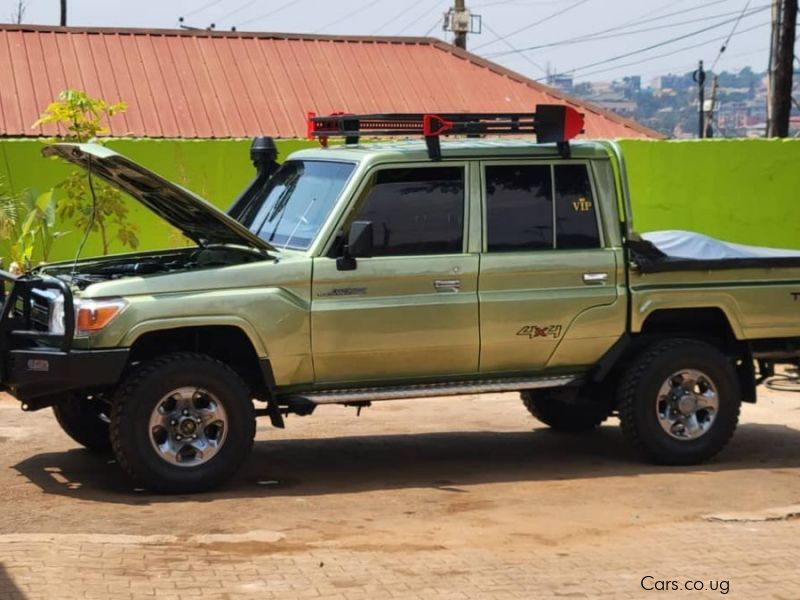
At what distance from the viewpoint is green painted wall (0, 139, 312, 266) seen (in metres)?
14.2

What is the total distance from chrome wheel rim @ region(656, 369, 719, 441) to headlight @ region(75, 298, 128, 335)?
3593mm

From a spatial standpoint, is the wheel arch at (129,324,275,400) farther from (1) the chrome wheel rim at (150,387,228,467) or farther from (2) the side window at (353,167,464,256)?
(2) the side window at (353,167,464,256)

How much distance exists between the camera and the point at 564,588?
620 centimetres

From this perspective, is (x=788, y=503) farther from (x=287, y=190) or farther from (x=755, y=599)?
(x=287, y=190)

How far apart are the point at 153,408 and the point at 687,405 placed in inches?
139

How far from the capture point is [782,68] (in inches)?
829

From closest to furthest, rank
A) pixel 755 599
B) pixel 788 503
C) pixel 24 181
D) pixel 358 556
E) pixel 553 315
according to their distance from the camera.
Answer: pixel 755 599
pixel 358 556
pixel 788 503
pixel 553 315
pixel 24 181

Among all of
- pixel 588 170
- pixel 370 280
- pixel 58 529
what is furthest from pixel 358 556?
pixel 588 170

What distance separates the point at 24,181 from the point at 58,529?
25.1ft

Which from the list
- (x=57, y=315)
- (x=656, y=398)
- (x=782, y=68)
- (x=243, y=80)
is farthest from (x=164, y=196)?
(x=243, y=80)

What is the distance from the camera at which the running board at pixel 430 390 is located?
8.50 metres

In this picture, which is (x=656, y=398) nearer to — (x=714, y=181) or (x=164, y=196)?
(x=164, y=196)

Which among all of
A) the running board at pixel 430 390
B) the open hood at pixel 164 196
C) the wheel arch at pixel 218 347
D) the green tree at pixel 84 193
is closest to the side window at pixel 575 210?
the running board at pixel 430 390

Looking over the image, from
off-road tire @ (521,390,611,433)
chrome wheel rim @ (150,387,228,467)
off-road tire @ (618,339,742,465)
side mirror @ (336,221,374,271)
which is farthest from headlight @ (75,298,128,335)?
off-road tire @ (521,390,611,433)
